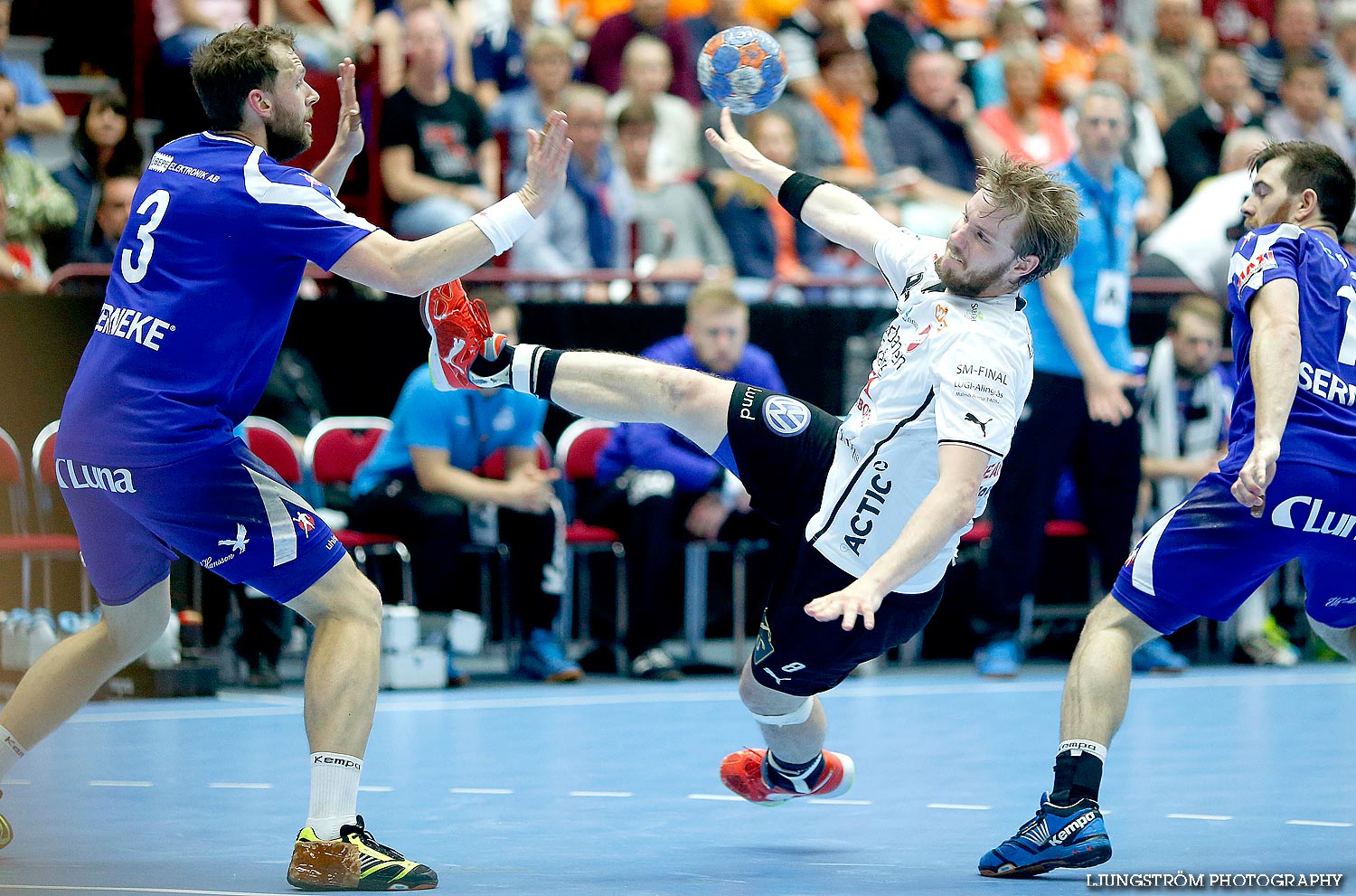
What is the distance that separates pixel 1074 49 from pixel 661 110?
4.10m

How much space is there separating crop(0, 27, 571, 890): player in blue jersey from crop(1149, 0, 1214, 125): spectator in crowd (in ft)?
35.0

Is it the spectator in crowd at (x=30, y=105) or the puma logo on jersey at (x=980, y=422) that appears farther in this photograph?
the spectator in crowd at (x=30, y=105)

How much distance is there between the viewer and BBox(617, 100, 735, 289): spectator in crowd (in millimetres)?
11602

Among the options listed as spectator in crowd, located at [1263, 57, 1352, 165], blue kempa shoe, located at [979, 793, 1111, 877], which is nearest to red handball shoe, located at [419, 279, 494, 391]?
blue kempa shoe, located at [979, 793, 1111, 877]

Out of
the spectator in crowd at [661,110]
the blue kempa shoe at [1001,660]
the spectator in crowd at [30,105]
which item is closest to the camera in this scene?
the blue kempa shoe at [1001,660]

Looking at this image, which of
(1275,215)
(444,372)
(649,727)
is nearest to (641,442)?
(649,727)

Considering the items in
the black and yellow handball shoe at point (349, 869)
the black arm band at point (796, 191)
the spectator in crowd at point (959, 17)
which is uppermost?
the spectator in crowd at point (959, 17)

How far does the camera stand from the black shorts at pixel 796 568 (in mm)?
5359

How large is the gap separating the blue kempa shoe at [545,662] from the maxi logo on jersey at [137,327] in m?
4.99

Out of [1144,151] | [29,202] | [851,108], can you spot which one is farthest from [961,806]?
[1144,151]

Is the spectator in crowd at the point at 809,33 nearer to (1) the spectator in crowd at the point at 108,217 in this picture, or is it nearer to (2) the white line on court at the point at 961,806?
(1) the spectator in crowd at the point at 108,217

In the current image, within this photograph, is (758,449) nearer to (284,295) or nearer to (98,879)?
(284,295)

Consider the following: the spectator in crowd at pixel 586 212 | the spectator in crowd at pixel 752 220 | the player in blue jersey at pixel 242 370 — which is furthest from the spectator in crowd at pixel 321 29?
the player in blue jersey at pixel 242 370

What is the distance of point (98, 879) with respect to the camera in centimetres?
481
